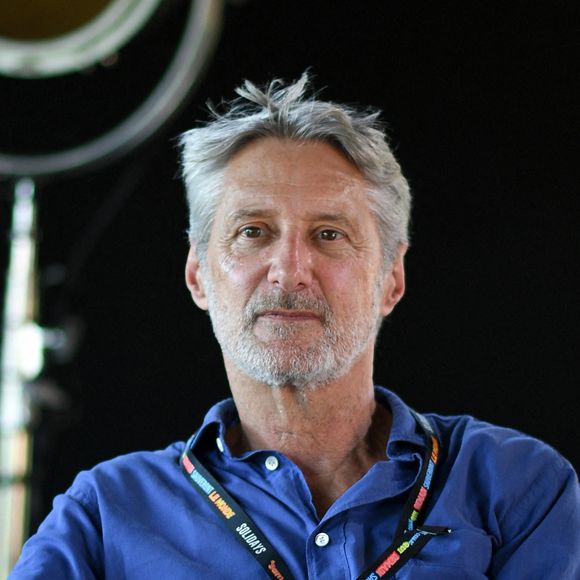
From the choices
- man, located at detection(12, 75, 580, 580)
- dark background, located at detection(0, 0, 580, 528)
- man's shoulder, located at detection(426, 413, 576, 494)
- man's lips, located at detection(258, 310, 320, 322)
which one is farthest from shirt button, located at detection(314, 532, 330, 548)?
dark background, located at detection(0, 0, 580, 528)

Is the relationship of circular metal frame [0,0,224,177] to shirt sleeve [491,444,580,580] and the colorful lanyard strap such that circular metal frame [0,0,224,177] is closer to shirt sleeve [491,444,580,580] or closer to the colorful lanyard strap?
the colorful lanyard strap

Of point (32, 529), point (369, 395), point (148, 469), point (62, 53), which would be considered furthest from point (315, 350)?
point (32, 529)

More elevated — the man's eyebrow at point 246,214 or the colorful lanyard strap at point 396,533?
the man's eyebrow at point 246,214

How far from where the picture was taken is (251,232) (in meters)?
1.98

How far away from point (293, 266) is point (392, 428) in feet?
1.09

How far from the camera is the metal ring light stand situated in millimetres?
1627

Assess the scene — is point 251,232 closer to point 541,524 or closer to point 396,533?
point 396,533

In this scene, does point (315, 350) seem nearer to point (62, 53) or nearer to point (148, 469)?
point (148, 469)

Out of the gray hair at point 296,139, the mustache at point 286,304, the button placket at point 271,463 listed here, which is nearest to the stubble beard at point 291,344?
the mustache at point 286,304

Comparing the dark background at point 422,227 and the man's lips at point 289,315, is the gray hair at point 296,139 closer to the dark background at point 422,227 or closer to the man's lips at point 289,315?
the man's lips at point 289,315

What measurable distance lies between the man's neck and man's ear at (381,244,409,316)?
0.17 meters

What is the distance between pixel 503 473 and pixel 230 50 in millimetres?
1630

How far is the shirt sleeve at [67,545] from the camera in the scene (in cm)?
178

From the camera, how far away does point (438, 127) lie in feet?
10.1
